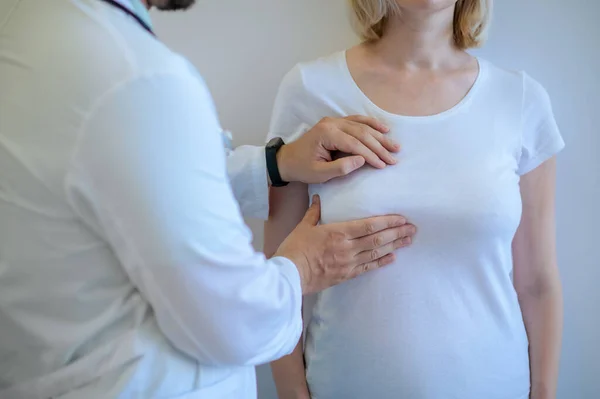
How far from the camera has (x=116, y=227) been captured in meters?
0.51

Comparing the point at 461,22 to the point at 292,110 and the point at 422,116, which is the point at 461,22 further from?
the point at 292,110

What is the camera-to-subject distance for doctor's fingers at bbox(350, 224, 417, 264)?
89cm

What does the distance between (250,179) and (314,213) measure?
17 cm

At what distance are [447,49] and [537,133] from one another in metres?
0.26

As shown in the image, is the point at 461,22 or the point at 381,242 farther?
the point at 461,22

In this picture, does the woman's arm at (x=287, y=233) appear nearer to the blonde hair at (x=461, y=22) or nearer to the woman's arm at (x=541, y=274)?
the blonde hair at (x=461, y=22)

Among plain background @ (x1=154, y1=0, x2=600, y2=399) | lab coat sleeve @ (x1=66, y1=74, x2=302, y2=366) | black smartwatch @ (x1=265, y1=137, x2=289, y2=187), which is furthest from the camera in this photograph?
plain background @ (x1=154, y1=0, x2=600, y2=399)

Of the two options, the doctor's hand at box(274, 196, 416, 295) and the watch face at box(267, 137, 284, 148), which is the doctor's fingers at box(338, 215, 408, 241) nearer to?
the doctor's hand at box(274, 196, 416, 295)

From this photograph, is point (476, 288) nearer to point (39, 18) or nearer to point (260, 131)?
point (260, 131)

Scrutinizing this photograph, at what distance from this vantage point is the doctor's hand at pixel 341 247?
0.82 metres

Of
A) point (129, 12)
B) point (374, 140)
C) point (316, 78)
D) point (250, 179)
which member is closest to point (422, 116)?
point (374, 140)

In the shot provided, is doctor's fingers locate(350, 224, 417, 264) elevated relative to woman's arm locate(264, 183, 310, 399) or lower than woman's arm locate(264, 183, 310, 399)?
elevated

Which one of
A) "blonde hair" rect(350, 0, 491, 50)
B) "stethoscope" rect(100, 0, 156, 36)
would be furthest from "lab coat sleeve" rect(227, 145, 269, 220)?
"stethoscope" rect(100, 0, 156, 36)

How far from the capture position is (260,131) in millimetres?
1284
